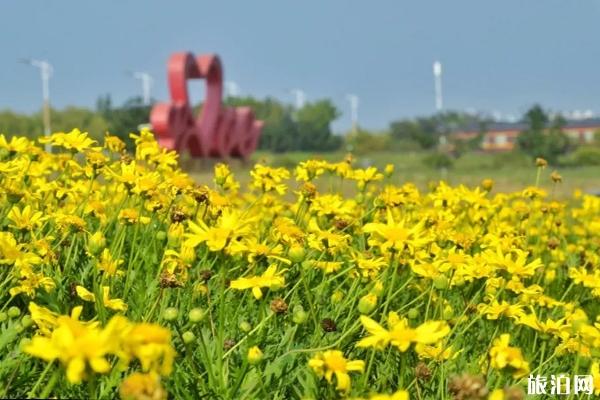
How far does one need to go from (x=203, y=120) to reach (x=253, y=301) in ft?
79.1

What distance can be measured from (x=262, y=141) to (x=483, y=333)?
237 ft

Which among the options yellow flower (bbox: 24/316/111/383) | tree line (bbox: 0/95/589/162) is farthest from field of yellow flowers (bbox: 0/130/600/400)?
tree line (bbox: 0/95/589/162)

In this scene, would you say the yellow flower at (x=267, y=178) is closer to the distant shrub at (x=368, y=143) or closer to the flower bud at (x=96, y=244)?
the flower bud at (x=96, y=244)

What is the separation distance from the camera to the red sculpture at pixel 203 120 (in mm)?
22625

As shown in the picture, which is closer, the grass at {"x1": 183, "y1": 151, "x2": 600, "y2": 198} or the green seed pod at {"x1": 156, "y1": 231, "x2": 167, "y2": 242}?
the green seed pod at {"x1": 156, "y1": 231, "x2": 167, "y2": 242}

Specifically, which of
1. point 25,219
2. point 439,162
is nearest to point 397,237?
point 25,219

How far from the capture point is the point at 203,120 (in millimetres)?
25875

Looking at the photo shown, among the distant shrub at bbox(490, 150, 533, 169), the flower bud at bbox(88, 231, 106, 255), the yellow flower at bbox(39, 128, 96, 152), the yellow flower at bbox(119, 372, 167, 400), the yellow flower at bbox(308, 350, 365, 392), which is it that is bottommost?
the distant shrub at bbox(490, 150, 533, 169)

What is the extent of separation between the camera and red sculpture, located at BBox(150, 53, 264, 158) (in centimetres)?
2262

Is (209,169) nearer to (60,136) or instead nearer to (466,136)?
(60,136)

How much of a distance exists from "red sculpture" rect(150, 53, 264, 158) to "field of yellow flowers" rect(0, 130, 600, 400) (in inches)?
725

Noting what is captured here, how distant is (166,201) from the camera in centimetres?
235

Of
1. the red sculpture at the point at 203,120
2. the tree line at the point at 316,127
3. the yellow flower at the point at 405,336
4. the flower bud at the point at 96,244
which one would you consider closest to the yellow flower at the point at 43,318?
the flower bud at the point at 96,244

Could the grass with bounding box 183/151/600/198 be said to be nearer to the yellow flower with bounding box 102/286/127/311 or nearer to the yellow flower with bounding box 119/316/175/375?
the yellow flower with bounding box 102/286/127/311
